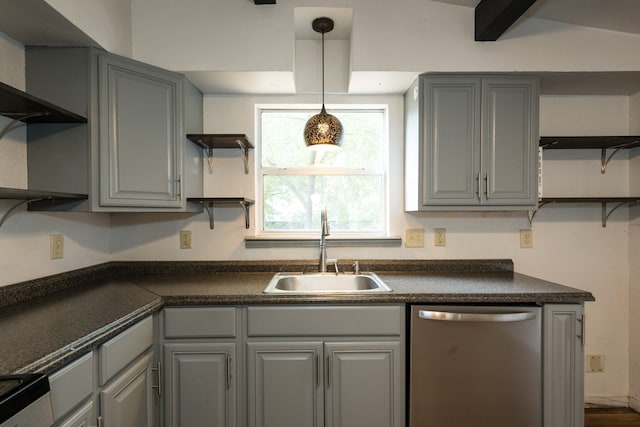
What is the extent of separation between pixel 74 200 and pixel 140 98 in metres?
0.59

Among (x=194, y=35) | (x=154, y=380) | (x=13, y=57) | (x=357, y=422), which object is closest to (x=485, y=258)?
(x=357, y=422)

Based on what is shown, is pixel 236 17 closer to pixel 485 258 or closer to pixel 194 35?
pixel 194 35

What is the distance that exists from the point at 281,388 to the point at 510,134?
1797 millimetres

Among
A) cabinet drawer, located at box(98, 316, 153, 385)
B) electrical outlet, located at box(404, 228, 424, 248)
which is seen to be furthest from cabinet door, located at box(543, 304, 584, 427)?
cabinet drawer, located at box(98, 316, 153, 385)

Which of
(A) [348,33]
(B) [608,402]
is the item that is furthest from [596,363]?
(A) [348,33]

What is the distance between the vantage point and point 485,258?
213 cm

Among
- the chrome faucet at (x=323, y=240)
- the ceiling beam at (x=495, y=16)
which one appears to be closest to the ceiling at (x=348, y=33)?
the ceiling beam at (x=495, y=16)

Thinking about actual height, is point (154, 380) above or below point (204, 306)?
below

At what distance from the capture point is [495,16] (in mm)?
1577

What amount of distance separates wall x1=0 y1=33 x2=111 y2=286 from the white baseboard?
326cm

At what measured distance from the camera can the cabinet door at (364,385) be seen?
152 centimetres

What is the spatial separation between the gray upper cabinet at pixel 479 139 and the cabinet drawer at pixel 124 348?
1549 millimetres

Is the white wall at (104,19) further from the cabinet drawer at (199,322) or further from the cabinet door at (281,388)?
the cabinet door at (281,388)

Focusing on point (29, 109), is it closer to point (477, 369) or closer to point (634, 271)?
point (477, 369)
